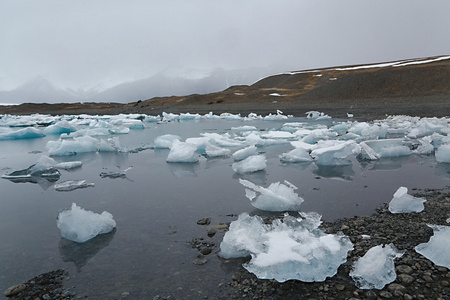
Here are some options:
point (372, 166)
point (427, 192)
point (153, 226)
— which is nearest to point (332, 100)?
point (372, 166)

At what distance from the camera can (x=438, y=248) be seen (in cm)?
247

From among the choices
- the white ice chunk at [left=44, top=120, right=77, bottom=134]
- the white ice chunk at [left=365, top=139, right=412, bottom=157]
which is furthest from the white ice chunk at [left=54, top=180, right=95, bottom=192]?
the white ice chunk at [left=44, top=120, right=77, bottom=134]

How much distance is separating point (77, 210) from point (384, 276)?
270 cm

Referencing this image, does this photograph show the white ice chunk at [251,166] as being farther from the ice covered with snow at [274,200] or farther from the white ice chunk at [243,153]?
the ice covered with snow at [274,200]

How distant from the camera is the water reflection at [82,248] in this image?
273 centimetres

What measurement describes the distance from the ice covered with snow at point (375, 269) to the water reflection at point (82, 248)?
2092 millimetres

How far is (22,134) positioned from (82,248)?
1191cm

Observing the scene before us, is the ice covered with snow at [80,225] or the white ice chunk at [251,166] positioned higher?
the ice covered with snow at [80,225]

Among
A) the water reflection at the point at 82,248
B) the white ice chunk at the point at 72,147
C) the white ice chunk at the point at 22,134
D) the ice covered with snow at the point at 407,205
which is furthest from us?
the white ice chunk at the point at 22,134

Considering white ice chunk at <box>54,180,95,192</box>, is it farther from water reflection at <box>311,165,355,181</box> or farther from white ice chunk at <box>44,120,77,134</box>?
white ice chunk at <box>44,120,77,134</box>

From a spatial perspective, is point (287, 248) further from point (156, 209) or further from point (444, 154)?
point (444, 154)

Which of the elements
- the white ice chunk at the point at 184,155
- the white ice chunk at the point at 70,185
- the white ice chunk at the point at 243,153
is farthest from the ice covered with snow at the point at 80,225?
the white ice chunk at the point at 243,153

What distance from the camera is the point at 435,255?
2443 mm

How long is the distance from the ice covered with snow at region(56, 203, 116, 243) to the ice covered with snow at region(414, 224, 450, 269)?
277 centimetres
